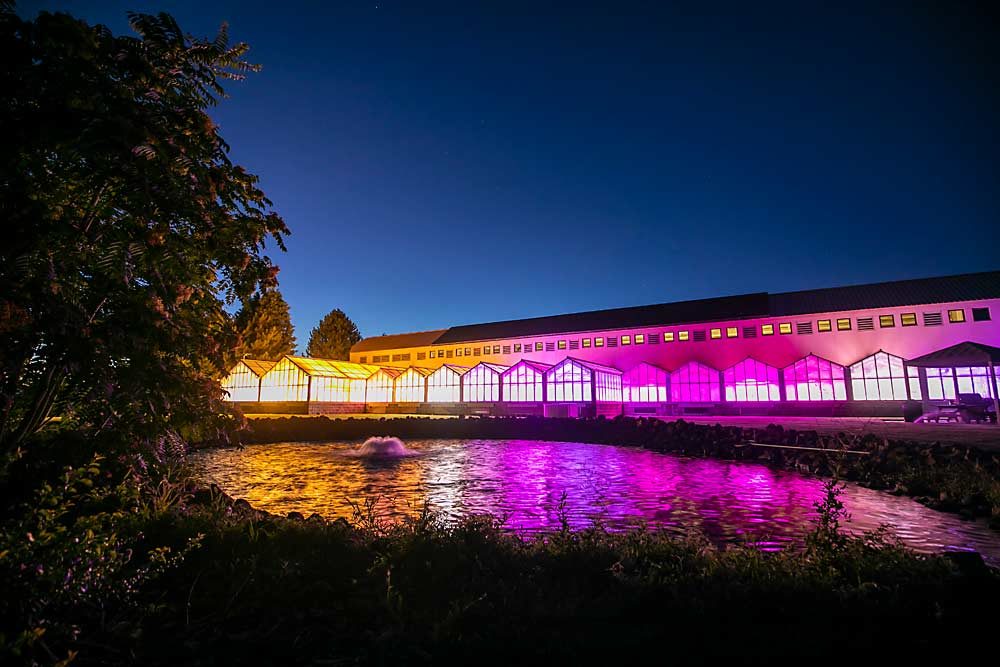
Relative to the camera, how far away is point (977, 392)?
36281 millimetres

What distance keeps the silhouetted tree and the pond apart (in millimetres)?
4584

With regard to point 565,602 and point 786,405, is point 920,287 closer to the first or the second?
point 786,405

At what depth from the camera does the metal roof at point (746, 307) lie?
42.9m

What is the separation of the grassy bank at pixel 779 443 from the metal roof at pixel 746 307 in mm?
27556

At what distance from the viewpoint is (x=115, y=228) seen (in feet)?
15.9

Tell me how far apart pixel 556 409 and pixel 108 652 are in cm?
4454

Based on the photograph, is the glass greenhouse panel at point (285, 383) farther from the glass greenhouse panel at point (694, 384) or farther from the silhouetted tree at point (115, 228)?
the silhouetted tree at point (115, 228)

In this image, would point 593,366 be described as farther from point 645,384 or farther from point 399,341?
point 399,341

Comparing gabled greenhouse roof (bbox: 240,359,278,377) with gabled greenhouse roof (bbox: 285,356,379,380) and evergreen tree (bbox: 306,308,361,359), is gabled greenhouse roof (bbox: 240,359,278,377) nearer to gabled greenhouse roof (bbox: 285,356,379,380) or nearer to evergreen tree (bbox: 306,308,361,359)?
gabled greenhouse roof (bbox: 285,356,379,380)

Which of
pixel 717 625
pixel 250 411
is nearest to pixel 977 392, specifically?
pixel 717 625

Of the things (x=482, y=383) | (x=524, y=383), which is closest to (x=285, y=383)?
(x=482, y=383)

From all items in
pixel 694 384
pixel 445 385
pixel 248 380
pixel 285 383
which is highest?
pixel 248 380

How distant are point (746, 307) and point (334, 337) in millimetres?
68251

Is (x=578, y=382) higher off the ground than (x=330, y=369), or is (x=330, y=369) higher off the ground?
(x=330, y=369)
